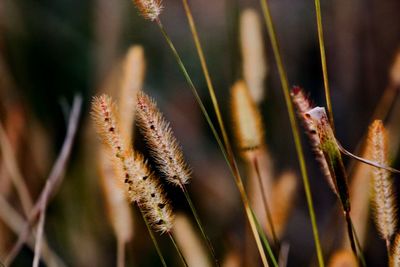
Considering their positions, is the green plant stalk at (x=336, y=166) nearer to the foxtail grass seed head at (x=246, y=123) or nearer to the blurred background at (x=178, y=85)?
the foxtail grass seed head at (x=246, y=123)

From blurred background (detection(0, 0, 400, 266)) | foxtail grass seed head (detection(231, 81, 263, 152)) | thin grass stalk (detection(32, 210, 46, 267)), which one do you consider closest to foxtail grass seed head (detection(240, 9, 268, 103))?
foxtail grass seed head (detection(231, 81, 263, 152))

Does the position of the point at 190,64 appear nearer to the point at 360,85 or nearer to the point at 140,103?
the point at 360,85

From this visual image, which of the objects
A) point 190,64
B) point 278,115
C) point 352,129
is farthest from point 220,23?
point 352,129

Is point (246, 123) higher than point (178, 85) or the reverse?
the reverse

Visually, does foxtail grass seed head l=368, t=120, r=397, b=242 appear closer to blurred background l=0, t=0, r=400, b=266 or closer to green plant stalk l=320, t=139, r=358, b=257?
green plant stalk l=320, t=139, r=358, b=257

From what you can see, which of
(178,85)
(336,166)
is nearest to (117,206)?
(336,166)

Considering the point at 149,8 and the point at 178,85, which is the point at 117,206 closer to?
the point at 149,8

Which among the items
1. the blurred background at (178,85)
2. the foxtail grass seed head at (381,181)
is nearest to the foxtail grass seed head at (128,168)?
the foxtail grass seed head at (381,181)
